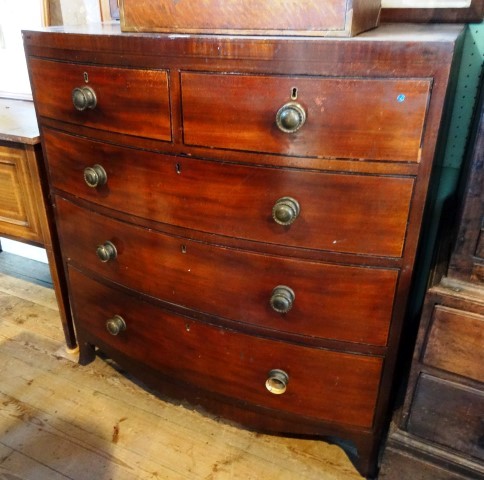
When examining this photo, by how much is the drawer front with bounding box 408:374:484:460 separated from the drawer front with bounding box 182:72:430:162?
1.70ft

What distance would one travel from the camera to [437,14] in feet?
3.79

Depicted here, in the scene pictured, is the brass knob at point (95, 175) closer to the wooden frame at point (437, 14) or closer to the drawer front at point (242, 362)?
the drawer front at point (242, 362)

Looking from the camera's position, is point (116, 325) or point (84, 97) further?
point (116, 325)

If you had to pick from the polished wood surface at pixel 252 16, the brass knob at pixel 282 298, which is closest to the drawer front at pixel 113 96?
the polished wood surface at pixel 252 16

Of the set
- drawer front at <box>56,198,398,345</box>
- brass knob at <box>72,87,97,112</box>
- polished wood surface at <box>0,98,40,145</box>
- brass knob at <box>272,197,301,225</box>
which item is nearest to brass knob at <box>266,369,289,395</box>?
drawer front at <box>56,198,398,345</box>

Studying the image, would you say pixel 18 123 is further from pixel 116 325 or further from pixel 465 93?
pixel 465 93

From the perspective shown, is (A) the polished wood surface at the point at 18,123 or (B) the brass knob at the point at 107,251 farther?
(A) the polished wood surface at the point at 18,123

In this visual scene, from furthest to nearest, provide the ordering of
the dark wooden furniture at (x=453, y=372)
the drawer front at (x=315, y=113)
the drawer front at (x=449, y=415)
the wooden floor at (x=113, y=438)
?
the wooden floor at (x=113, y=438) → the drawer front at (x=449, y=415) → the dark wooden furniture at (x=453, y=372) → the drawer front at (x=315, y=113)

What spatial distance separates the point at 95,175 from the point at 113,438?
2.52 feet

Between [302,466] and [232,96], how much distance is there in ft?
3.22

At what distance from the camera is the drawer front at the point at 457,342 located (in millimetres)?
922

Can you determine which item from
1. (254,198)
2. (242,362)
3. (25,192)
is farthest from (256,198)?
(25,192)

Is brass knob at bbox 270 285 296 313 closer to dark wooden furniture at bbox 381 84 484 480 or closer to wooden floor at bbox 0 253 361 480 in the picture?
dark wooden furniture at bbox 381 84 484 480

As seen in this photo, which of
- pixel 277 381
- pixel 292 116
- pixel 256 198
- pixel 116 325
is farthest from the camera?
pixel 116 325
